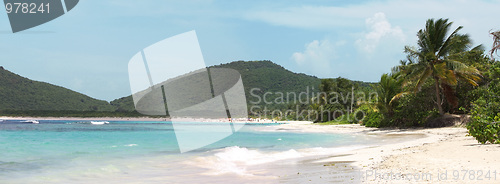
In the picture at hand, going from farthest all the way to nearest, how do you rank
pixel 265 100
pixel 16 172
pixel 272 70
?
pixel 272 70, pixel 265 100, pixel 16 172

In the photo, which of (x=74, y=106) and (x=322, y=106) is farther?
(x=74, y=106)

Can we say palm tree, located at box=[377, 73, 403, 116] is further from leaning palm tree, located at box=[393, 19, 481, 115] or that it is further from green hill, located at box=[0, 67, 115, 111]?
green hill, located at box=[0, 67, 115, 111]

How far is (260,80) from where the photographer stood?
14138cm

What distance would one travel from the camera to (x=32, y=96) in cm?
10994

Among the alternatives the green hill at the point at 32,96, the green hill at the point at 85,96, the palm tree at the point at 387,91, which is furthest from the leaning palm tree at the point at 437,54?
the green hill at the point at 32,96

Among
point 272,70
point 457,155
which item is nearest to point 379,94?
point 457,155

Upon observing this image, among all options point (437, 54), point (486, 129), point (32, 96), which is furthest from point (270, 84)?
point (486, 129)

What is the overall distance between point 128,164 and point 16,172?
3051mm

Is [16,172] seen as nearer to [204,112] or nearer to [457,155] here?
[457,155]

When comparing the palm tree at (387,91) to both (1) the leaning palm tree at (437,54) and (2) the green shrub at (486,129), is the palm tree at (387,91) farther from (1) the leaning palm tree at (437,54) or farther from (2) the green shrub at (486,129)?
(2) the green shrub at (486,129)

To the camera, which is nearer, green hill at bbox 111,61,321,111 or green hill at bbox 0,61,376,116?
green hill at bbox 0,61,376,116

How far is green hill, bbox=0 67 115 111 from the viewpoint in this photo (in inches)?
4161

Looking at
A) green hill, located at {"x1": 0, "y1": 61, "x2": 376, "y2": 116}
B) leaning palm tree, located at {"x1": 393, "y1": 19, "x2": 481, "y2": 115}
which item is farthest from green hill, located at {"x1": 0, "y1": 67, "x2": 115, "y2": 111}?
leaning palm tree, located at {"x1": 393, "y1": 19, "x2": 481, "y2": 115}

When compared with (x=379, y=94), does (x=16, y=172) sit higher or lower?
lower
